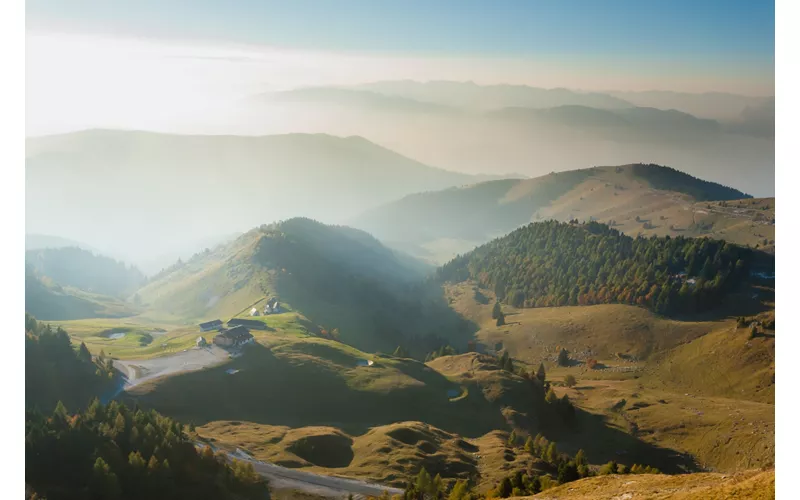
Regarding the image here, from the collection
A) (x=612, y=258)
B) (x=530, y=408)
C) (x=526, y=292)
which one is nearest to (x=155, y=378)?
(x=530, y=408)

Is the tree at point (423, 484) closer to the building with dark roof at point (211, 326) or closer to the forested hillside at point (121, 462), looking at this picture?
the forested hillside at point (121, 462)

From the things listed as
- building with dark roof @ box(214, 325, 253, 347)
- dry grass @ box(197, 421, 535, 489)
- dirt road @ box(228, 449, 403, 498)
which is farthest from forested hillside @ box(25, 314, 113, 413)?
dirt road @ box(228, 449, 403, 498)

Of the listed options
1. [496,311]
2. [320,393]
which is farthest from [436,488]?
[496,311]

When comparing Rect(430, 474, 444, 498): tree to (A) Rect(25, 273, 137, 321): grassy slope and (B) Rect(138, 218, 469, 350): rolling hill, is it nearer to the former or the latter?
(B) Rect(138, 218, 469, 350): rolling hill

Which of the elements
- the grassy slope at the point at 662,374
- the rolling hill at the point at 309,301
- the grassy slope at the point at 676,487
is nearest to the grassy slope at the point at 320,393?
the grassy slope at the point at 662,374
